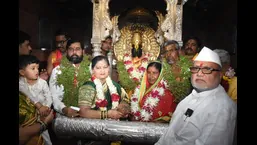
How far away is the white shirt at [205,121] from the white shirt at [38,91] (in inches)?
66.7

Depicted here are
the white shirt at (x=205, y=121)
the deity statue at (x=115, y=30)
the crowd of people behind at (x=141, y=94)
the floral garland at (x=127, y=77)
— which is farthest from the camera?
the deity statue at (x=115, y=30)

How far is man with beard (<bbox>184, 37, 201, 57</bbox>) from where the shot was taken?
395 centimetres

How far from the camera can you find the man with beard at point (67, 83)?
364 cm

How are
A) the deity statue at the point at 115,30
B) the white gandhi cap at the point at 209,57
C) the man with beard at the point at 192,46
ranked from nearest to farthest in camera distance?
the white gandhi cap at the point at 209,57 → the man with beard at the point at 192,46 → the deity statue at the point at 115,30

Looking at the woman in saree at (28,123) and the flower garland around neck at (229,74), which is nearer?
the woman in saree at (28,123)

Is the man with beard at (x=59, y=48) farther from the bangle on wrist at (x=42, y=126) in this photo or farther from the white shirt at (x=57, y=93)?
the bangle on wrist at (x=42, y=126)

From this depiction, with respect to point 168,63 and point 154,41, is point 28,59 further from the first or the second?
point 154,41

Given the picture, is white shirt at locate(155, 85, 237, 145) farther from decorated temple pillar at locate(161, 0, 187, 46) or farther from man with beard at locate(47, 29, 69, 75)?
man with beard at locate(47, 29, 69, 75)

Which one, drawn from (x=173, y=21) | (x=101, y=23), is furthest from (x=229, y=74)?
(x=101, y=23)

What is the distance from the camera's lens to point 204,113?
306 centimetres

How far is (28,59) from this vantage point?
3410 millimetres

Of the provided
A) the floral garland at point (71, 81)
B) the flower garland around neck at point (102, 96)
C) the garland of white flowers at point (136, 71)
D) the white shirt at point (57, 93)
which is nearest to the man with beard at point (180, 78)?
the garland of white flowers at point (136, 71)

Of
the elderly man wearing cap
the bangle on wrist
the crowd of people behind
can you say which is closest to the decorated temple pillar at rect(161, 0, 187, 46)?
the crowd of people behind

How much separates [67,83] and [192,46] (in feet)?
6.28
